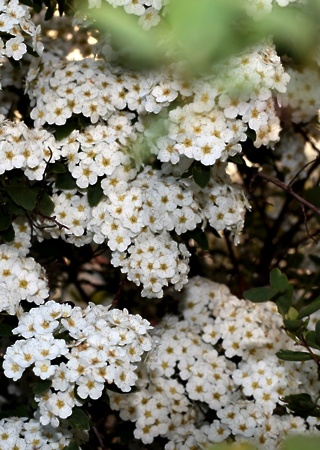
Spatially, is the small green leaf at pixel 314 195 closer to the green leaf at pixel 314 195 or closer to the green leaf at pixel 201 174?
the green leaf at pixel 314 195

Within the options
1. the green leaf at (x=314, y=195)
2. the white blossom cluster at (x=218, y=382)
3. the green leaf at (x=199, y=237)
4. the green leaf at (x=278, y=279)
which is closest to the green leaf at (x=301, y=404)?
the white blossom cluster at (x=218, y=382)

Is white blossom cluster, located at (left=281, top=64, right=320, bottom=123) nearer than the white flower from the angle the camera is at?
No

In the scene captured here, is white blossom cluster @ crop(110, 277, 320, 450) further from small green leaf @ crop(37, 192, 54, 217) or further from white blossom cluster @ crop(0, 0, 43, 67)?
white blossom cluster @ crop(0, 0, 43, 67)

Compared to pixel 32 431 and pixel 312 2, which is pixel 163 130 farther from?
pixel 312 2

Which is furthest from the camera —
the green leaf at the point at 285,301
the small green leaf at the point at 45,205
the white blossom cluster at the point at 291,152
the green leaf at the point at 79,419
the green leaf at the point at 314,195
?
the white blossom cluster at the point at 291,152

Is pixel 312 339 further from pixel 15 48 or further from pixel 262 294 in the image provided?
pixel 15 48

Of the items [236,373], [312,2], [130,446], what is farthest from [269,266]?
[312,2]

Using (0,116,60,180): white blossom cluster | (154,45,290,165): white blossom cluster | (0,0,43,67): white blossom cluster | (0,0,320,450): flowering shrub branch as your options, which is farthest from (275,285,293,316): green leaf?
(0,0,43,67): white blossom cluster
